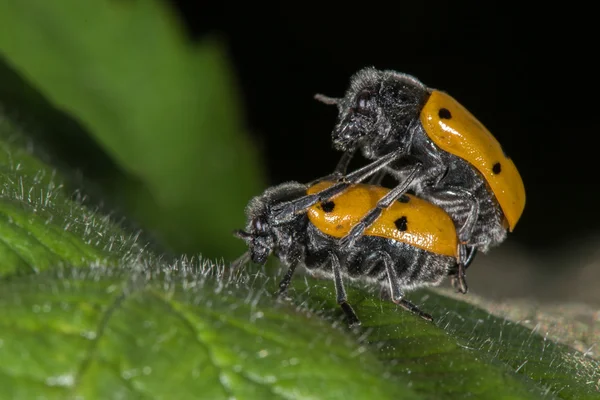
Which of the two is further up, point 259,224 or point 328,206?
point 328,206

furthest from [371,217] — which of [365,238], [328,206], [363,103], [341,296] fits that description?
[363,103]

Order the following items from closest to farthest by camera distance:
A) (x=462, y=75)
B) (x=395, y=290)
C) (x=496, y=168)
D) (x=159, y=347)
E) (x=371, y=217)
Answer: (x=159, y=347), (x=395, y=290), (x=371, y=217), (x=496, y=168), (x=462, y=75)

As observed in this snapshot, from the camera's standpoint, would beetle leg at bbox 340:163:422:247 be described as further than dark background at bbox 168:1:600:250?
No

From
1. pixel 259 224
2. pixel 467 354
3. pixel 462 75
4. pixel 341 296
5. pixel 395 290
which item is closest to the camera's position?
pixel 467 354

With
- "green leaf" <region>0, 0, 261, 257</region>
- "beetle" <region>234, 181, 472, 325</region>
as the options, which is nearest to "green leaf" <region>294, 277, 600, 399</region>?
"beetle" <region>234, 181, 472, 325</region>

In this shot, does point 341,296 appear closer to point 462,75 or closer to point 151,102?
point 151,102

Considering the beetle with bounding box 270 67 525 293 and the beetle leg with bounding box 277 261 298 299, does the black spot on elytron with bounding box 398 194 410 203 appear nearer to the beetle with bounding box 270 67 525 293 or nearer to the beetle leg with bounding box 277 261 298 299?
the beetle with bounding box 270 67 525 293

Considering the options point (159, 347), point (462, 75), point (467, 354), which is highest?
point (462, 75)

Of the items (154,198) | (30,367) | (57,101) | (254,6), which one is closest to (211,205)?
(154,198)
